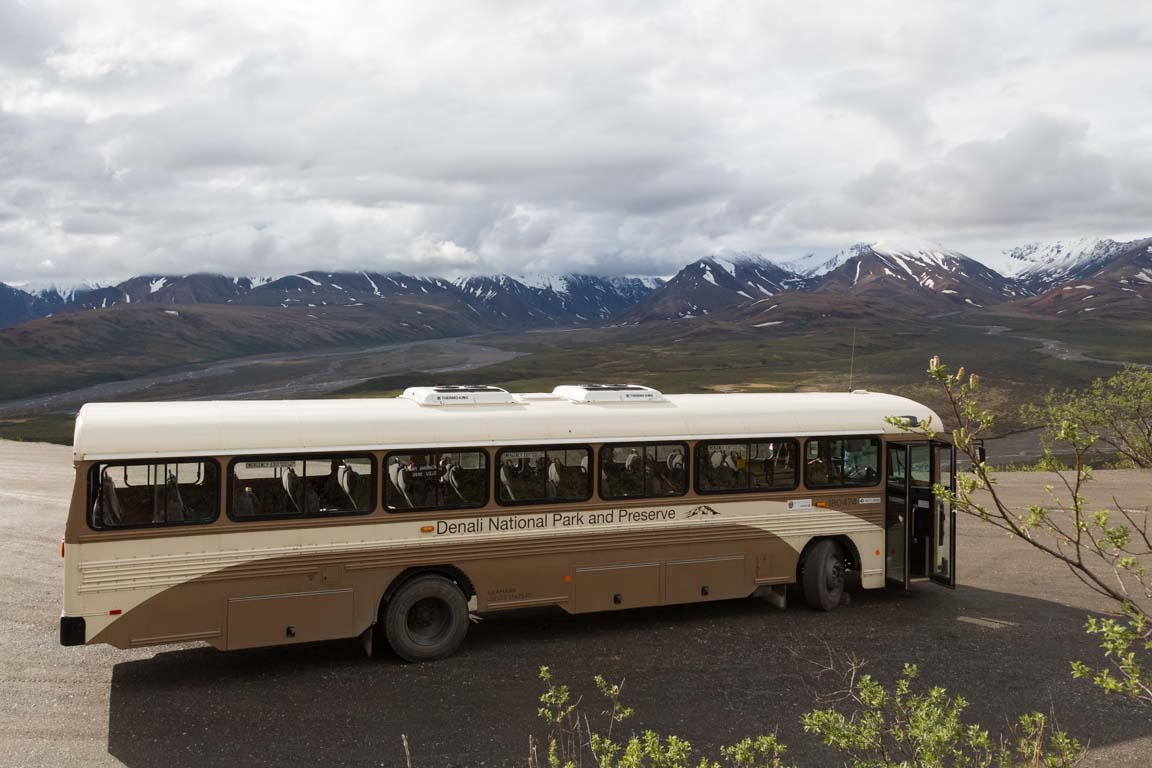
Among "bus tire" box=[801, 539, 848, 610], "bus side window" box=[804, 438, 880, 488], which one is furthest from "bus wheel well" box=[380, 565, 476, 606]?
"bus side window" box=[804, 438, 880, 488]

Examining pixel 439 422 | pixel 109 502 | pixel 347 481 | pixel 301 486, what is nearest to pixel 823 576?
pixel 439 422

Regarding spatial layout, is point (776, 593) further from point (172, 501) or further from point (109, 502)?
point (109, 502)

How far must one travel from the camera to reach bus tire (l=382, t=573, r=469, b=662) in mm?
12180

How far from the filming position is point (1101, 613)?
1488 cm

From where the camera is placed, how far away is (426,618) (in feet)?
41.2

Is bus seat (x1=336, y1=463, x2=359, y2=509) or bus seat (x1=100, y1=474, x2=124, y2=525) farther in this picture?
bus seat (x1=336, y1=463, x2=359, y2=509)

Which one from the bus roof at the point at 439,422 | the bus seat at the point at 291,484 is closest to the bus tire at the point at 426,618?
the bus seat at the point at 291,484

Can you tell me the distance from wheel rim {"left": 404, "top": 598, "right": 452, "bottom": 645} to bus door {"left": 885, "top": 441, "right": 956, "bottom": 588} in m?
7.80

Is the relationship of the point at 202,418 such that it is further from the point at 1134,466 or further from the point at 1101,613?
the point at 1134,466

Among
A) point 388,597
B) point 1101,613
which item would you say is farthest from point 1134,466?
point 388,597

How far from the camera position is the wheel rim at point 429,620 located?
41.0ft

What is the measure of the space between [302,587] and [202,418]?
2597mm

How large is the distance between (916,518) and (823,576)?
6.50 feet

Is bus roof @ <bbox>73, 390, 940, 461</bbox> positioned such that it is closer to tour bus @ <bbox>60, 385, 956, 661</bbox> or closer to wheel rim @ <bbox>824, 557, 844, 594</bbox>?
tour bus @ <bbox>60, 385, 956, 661</bbox>
